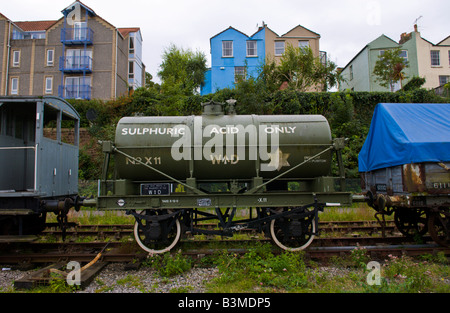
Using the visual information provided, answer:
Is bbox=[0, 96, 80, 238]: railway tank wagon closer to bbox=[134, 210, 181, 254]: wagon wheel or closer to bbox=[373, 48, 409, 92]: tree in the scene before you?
bbox=[134, 210, 181, 254]: wagon wheel

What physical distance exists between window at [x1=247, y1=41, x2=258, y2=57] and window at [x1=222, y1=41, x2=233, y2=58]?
6.52 ft

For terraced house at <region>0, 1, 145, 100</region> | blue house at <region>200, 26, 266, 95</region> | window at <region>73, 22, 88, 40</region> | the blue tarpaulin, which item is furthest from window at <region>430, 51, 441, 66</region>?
window at <region>73, 22, 88, 40</region>

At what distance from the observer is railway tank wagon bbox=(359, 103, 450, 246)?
21.1 feet

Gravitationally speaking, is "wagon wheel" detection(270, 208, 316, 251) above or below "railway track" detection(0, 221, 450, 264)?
above

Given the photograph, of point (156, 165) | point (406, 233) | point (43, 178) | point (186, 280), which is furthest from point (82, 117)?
point (406, 233)

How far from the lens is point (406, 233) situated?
25.2ft

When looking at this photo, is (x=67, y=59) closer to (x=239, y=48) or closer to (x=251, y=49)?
(x=239, y=48)

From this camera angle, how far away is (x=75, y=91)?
98.4 feet

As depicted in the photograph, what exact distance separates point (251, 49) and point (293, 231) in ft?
97.8

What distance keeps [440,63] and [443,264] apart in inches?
1387

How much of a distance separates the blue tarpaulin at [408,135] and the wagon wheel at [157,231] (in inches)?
220

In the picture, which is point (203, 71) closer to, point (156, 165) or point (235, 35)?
point (235, 35)

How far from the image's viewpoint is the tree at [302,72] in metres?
23.2

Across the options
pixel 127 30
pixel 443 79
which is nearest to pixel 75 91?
pixel 127 30
